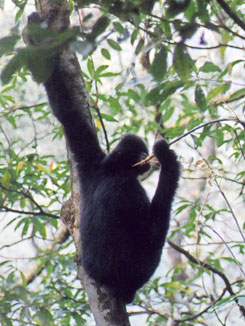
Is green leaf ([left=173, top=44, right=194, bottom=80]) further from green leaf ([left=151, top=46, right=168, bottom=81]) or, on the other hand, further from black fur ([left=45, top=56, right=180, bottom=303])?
black fur ([left=45, top=56, right=180, bottom=303])

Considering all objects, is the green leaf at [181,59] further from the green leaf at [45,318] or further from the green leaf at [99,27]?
the green leaf at [45,318]

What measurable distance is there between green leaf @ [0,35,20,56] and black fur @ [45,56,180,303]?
7.36 ft

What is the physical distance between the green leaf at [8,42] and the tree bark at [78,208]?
6.02 ft

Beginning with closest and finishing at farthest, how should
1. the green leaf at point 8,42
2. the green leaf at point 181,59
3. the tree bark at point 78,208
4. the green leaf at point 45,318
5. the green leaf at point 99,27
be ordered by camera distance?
1. the green leaf at point 8,42
2. the green leaf at point 99,27
3. the green leaf at point 181,59
4. the tree bark at point 78,208
5. the green leaf at point 45,318

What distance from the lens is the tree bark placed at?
3.05 metres

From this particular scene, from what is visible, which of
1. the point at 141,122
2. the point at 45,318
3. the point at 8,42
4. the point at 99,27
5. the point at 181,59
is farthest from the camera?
the point at 141,122

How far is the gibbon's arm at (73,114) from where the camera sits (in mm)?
3840

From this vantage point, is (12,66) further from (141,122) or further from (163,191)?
(141,122)

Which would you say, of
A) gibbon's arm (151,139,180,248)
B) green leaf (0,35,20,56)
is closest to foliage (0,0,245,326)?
green leaf (0,35,20,56)

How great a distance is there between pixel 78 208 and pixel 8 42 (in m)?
2.42

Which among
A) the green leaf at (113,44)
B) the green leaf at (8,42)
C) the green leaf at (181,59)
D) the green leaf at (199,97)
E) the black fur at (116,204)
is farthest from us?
the green leaf at (113,44)

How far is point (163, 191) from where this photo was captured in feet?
12.2

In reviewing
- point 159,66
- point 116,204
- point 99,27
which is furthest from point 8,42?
point 116,204

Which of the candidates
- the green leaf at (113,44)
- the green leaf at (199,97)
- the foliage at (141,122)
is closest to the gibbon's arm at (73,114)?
the foliage at (141,122)
